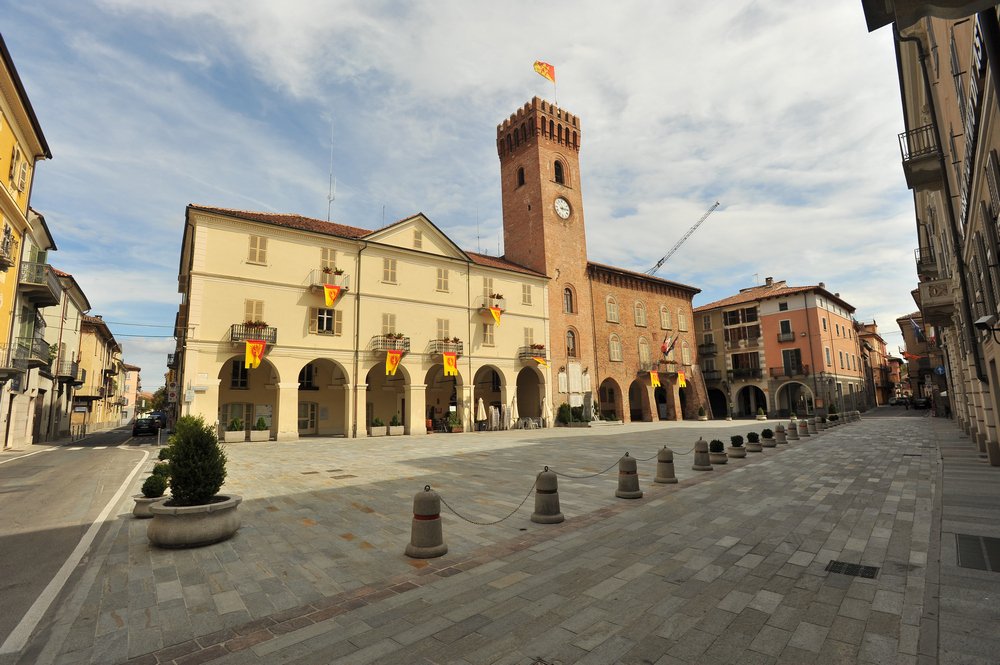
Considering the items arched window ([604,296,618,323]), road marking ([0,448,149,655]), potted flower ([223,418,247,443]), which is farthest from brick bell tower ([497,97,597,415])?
road marking ([0,448,149,655])

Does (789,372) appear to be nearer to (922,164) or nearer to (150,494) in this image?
(922,164)

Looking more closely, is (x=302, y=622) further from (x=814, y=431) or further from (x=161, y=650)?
(x=814, y=431)


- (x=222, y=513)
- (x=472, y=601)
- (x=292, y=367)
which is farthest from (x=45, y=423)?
(x=472, y=601)

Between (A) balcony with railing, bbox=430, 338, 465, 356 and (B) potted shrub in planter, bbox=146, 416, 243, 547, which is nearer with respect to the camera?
(B) potted shrub in planter, bbox=146, 416, 243, 547

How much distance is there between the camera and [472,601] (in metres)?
4.75

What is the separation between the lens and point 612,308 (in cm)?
4256

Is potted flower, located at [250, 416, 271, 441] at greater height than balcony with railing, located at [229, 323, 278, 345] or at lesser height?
lesser

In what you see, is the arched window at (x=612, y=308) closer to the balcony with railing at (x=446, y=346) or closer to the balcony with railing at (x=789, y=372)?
the balcony with railing at (x=446, y=346)

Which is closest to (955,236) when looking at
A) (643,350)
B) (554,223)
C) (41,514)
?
(41,514)

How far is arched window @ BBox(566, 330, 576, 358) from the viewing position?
3862 cm

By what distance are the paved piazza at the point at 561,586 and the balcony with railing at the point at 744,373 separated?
143ft

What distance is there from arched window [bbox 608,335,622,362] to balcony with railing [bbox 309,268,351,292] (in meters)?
23.1

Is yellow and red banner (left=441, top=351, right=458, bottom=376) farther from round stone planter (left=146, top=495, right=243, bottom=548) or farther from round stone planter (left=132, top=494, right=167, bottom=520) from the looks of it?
round stone planter (left=146, top=495, right=243, bottom=548)

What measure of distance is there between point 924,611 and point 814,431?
24734 mm
